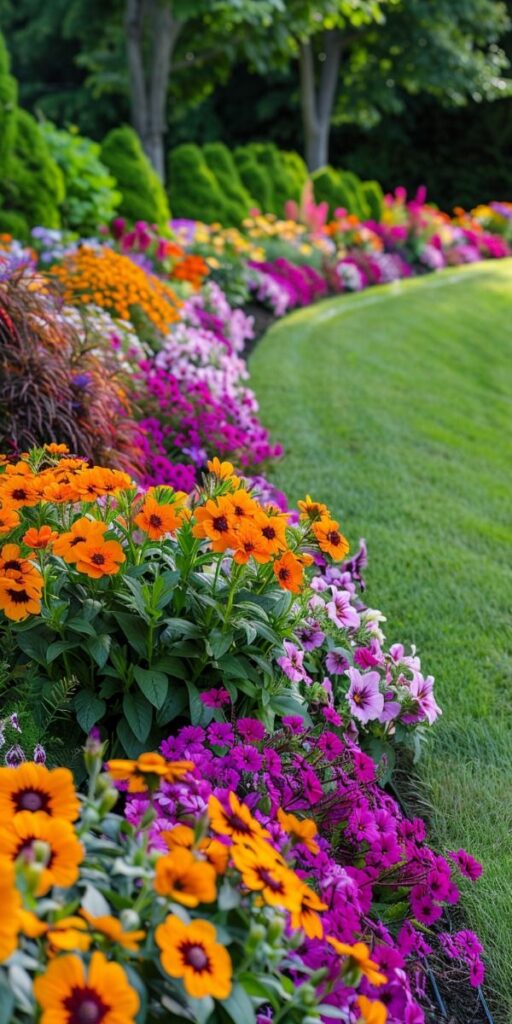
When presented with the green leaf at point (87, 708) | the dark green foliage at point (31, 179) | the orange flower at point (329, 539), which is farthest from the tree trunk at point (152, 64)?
the green leaf at point (87, 708)

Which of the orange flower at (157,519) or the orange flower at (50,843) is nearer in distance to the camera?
the orange flower at (50,843)

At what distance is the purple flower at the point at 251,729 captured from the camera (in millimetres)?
1978

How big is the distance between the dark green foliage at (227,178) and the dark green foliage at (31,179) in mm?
4702

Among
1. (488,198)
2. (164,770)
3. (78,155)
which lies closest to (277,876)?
(164,770)

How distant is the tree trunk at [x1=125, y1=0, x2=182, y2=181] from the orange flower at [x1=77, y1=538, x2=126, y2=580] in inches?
425

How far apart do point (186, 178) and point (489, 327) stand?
4264 mm

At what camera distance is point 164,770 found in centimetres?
126

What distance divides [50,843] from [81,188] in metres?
7.30

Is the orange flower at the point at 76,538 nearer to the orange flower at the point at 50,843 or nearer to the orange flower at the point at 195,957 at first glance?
the orange flower at the point at 50,843

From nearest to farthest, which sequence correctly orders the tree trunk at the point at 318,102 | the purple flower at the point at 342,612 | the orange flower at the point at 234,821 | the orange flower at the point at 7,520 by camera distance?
the orange flower at the point at 234,821
the orange flower at the point at 7,520
the purple flower at the point at 342,612
the tree trunk at the point at 318,102

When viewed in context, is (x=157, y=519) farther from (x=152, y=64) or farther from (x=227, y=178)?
(x=152, y=64)

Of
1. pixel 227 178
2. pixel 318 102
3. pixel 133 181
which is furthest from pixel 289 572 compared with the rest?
pixel 318 102

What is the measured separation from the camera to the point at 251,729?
1.98 metres

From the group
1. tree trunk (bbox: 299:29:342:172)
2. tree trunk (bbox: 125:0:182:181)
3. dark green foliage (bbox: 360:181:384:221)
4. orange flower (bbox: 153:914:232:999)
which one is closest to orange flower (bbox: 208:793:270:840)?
orange flower (bbox: 153:914:232:999)
